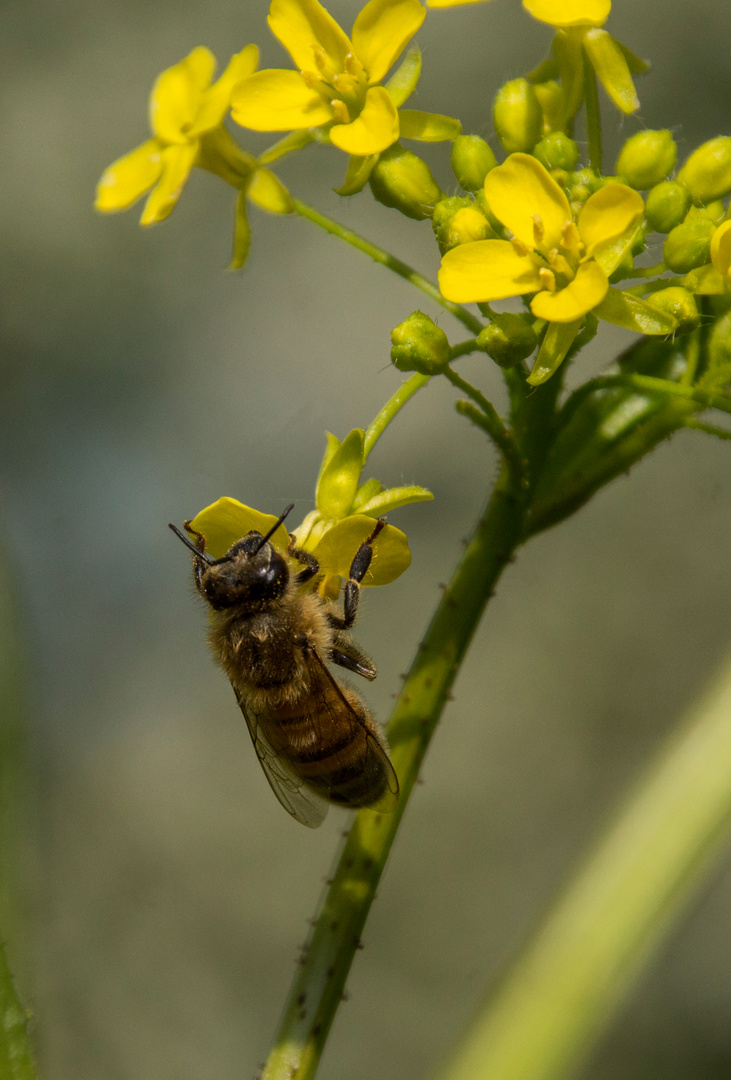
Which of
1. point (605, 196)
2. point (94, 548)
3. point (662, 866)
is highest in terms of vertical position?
point (605, 196)

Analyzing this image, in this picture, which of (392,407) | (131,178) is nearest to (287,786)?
(392,407)

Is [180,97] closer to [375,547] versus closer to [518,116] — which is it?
[518,116]

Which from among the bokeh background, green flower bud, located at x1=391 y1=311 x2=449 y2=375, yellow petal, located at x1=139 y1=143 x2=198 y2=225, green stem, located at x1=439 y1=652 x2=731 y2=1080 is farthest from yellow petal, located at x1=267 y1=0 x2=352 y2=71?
the bokeh background

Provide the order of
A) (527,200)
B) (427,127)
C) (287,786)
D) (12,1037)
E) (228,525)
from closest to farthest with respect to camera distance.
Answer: (12,1037), (527,200), (427,127), (228,525), (287,786)

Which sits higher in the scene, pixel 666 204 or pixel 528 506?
pixel 666 204

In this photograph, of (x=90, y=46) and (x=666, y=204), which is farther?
(x=90, y=46)

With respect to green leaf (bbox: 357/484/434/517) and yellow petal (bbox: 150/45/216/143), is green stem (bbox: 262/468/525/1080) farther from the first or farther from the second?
yellow petal (bbox: 150/45/216/143)

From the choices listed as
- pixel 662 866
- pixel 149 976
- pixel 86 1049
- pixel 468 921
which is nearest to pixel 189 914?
pixel 149 976

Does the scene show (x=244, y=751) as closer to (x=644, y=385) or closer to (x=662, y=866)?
(x=662, y=866)
